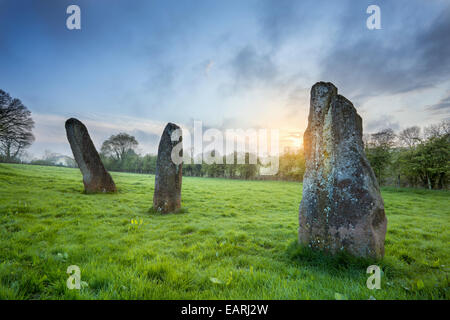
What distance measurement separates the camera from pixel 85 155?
11.9 meters

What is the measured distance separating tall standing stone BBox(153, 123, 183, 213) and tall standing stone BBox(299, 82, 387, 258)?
598cm

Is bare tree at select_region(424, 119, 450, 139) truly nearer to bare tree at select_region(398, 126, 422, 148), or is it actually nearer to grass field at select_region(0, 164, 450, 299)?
bare tree at select_region(398, 126, 422, 148)

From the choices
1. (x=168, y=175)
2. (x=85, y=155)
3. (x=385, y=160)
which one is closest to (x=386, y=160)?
(x=385, y=160)

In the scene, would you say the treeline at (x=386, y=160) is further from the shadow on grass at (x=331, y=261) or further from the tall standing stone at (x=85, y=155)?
the tall standing stone at (x=85, y=155)

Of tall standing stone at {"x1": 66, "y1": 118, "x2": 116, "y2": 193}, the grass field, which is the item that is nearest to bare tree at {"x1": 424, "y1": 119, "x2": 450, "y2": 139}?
the grass field

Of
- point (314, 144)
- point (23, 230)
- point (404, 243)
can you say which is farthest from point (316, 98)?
point (23, 230)

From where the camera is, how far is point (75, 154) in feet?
39.4

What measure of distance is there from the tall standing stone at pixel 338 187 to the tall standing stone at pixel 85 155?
42.5 ft

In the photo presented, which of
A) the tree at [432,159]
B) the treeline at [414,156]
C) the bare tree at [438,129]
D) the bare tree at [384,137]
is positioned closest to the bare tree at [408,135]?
the treeline at [414,156]

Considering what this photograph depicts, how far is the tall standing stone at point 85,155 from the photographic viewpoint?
11.9 metres

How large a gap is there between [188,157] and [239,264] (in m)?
72.5

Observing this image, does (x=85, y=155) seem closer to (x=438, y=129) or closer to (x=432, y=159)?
(x=432, y=159)

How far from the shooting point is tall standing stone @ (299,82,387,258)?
369 cm

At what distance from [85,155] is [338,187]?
14157 millimetres
